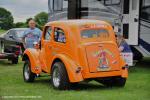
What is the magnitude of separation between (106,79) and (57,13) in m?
10.1

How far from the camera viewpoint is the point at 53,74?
514 inches

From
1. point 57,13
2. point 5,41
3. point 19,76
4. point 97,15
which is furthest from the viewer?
point 5,41

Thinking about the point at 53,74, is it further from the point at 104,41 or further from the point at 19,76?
the point at 19,76

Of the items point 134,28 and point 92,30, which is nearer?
point 92,30

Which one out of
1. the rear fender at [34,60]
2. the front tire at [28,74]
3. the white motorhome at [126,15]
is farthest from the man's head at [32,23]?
the rear fender at [34,60]

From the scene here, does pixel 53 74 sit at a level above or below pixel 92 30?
below

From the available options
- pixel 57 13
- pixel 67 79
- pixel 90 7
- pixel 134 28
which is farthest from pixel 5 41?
pixel 67 79

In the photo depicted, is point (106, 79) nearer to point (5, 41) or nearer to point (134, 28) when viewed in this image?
point (134, 28)

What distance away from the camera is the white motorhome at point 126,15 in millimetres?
17859

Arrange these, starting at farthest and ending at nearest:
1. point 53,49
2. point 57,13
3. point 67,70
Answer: point 57,13
point 53,49
point 67,70

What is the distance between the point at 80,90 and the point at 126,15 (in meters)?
6.33

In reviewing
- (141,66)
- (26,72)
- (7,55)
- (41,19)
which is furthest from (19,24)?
(26,72)

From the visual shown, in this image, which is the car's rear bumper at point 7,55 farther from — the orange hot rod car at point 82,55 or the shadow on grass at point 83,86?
the orange hot rod car at point 82,55

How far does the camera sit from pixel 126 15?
18.6m
